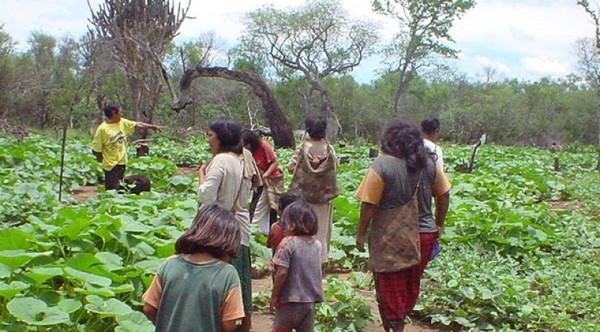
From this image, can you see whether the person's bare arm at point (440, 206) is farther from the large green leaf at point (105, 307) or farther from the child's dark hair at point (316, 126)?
the large green leaf at point (105, 307)

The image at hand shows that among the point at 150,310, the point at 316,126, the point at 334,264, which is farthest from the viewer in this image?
the point at 334,264

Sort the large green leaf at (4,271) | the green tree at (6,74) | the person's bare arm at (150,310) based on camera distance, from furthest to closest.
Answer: the green tree at (6,74), the large green leaf at (4,271), the person's bare arm at (150,310)

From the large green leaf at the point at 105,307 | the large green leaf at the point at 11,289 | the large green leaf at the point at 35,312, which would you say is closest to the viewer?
the large green leaf at the point at 35,312

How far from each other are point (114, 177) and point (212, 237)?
5.52m

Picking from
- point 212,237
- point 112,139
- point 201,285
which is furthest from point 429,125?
point 112,139

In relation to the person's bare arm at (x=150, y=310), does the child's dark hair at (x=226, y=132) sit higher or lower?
higher

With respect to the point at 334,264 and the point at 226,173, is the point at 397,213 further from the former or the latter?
the point at 334,264

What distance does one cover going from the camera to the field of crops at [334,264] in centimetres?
385

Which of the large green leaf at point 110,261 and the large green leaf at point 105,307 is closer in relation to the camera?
the large green leaf at point 105,307

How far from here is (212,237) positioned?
2.53 metres

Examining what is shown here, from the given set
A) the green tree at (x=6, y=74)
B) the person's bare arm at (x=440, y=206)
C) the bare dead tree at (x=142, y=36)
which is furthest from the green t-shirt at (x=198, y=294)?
the green tree at (x=6, y=74)

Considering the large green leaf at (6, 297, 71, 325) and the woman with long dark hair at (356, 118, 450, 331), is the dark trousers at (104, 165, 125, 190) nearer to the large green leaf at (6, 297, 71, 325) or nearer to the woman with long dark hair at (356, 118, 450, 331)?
the large green leaf at (6, 297, 71, 325)

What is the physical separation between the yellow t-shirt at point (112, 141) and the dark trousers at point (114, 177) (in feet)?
0.27

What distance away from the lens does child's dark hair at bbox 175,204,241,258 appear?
8.27 ft
